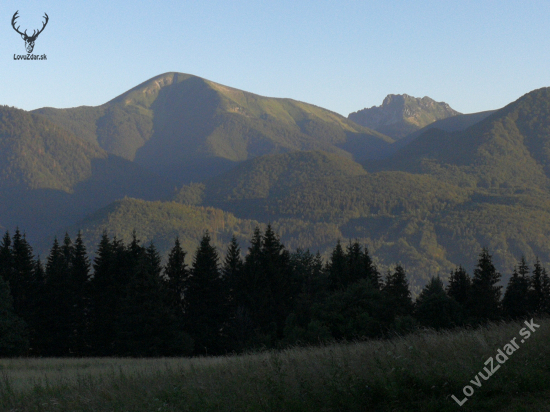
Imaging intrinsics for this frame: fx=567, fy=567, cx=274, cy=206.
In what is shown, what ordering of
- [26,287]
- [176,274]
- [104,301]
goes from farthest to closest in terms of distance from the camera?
[176,274], [26,287], [104,301]

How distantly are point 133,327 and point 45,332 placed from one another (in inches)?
582

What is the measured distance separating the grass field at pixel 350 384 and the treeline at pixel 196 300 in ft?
80.5

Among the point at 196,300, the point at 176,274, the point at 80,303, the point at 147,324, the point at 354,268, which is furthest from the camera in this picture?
the point at 354,268

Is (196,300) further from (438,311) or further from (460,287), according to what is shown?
(460,287)

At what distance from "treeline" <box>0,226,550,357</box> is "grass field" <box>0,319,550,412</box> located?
24543mm

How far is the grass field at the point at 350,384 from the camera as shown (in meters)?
9.56

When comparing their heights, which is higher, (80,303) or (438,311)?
(438,311)

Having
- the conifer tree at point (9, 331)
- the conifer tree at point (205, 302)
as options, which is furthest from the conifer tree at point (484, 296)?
the conifer tree at point (9, 331)

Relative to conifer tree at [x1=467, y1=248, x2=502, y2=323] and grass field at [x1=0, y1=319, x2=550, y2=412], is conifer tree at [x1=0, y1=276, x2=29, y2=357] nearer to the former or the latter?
grass field at [x1=0, y1=319, x2=550, y2=412]

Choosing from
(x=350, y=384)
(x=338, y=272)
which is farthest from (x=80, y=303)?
(x=350, y=384)

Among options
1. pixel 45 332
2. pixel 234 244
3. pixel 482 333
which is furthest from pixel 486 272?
pixel 482 333

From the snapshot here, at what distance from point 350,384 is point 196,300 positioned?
51.1 meters

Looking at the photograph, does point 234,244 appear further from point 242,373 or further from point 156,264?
point 242,373

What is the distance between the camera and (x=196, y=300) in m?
59.8
